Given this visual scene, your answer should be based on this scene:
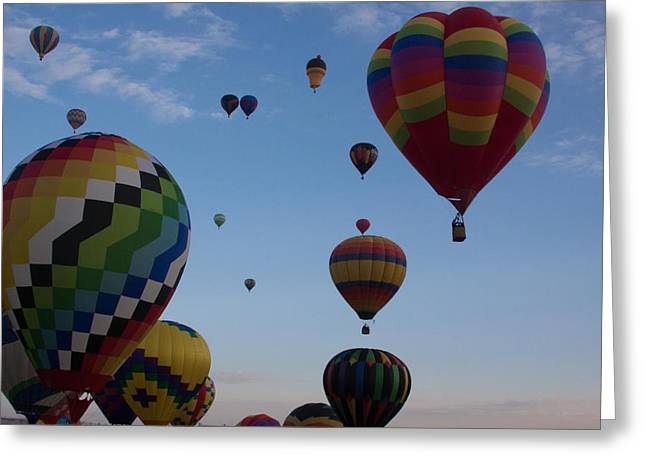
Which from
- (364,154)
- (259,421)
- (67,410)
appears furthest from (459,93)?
(67,410)

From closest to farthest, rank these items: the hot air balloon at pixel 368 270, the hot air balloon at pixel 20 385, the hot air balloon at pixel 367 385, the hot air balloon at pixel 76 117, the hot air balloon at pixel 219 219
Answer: the hot air balloon at pixel 20 385, the hot air balloon at pixel 367 385, the hot air balloon at pixel 76 117, the hot air balloon at pixel 219 219, the hot air balloon at pixel 368 270

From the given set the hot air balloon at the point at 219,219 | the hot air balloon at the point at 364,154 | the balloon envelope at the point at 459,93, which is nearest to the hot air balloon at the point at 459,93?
the balloon envelope at the point at 459,93

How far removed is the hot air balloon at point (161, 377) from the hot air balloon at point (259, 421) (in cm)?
43

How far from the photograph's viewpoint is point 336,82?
19.0 ft

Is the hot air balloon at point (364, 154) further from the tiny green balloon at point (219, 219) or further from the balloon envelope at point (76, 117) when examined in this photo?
the balloon envelope at point (76, 117)

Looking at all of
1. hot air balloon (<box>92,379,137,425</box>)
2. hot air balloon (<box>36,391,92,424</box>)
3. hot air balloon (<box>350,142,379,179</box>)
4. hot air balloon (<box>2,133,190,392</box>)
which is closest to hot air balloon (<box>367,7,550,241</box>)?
hot air balloon (<box>350,142,379,179</box>)

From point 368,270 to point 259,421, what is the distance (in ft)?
5.00

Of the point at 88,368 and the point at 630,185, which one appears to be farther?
the point at 88,368

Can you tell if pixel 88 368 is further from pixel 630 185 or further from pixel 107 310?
pixel 630 185

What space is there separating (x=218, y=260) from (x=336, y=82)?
1278 millimetres

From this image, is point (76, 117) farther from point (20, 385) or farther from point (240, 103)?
point (20, 385)

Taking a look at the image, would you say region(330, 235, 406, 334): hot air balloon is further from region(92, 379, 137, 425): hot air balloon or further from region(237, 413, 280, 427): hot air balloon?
region(92, 379, 137, 425): hot air balloon

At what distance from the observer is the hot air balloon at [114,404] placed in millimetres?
5574

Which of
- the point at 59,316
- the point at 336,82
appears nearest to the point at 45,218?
the point at 59,316
